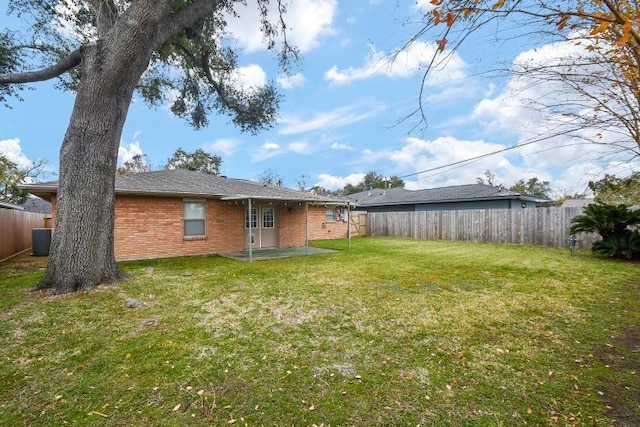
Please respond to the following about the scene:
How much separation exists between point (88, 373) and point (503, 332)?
4797 millimetres

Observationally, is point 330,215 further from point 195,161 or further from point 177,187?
point 195,161

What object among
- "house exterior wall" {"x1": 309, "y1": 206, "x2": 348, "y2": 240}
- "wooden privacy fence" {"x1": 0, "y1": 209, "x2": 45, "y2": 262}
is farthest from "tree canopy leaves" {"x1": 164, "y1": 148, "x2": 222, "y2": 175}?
"house exterior wall" {"x1": 309, "y1": 206, "x2": 348, "y2": 240}

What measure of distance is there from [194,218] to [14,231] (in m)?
7.24

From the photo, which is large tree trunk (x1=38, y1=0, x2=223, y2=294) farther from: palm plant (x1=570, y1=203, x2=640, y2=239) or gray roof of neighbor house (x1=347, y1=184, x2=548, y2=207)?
palm plant (x1=570, y1=203, x2=640, y2=239)

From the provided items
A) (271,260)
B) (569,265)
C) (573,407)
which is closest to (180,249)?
(271,260)

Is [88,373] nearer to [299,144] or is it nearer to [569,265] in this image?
[569,265]

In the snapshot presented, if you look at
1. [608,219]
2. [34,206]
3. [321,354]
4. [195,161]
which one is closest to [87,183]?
[321,354]

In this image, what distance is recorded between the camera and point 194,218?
11.6 m

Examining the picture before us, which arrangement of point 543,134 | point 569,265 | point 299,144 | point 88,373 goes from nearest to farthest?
1. point 88,373
2. point 543,134
3. point 569,265
4. point 299,144

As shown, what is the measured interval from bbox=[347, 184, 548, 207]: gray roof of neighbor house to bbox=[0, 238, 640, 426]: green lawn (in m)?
10.8

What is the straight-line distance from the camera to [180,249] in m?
11.3

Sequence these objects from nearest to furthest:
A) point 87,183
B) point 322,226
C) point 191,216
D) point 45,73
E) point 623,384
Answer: point 623,384, point 87,183, point 45,73, point 191,216, point 322,226

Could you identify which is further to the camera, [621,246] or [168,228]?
[168,228]

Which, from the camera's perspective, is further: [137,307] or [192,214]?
[192,214]
